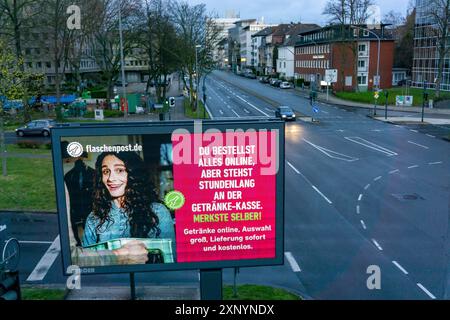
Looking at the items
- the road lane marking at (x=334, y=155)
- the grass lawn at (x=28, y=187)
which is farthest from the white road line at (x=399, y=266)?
the road lane marking at (x=334, y=155)

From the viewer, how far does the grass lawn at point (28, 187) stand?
17.8 meters

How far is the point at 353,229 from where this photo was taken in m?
15.5

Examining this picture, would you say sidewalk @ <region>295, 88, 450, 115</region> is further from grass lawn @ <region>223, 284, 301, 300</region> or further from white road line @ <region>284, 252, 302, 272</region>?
grass lawn @ <region>223, 284, 301, 300</region>

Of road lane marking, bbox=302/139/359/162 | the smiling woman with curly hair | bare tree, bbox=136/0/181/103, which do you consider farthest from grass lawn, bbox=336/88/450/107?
the smiling woman with curly hair

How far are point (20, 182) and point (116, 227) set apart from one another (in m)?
14.7

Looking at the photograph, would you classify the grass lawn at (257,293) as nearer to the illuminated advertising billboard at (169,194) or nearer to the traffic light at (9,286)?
the illuminated advertising billboard at (169,194)

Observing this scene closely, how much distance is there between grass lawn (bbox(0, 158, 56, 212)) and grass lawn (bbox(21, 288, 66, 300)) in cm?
682

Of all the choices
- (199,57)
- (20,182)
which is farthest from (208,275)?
(199,57)

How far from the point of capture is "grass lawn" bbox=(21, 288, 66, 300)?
10.5 metres

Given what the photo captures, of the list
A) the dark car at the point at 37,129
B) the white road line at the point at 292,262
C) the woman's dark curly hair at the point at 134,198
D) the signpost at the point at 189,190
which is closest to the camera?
the signpost at the point at 189,190

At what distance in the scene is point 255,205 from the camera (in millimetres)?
8023

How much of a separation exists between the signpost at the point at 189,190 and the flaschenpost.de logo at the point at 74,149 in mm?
16
